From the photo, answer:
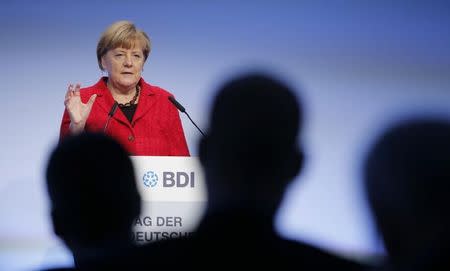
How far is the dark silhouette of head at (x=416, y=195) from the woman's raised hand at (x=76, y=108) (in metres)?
1.02

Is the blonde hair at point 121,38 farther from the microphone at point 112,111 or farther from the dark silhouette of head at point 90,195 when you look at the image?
the dark silhouette of head at point 90,195

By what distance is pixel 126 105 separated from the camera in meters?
2.47

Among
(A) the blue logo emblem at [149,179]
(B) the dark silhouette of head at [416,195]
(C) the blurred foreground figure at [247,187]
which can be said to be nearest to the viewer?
(B) the dark silhouette of head at [416,195]

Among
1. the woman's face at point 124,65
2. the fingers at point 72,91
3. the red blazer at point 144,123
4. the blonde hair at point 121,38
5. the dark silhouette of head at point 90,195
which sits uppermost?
the blonde hair at point 121,38

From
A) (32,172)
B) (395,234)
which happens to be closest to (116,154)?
(32,172)

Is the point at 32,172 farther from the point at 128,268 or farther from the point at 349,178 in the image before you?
the point at 349,178

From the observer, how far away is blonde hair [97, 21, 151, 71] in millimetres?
2480

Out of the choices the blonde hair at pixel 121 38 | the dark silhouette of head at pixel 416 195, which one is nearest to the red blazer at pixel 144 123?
the blonde hair at pixel 121 38

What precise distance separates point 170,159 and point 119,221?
29 cm

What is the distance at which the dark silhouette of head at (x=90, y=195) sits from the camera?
236cm

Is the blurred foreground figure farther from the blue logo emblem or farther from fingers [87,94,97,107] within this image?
fingers [87,94,97,107]

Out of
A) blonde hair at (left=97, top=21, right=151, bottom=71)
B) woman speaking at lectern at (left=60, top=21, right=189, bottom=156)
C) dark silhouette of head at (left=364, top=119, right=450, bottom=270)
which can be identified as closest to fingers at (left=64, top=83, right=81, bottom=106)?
woman speaking at lectern at (left=60, top=21, right=189, bottom=156)

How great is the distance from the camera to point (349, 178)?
2.47 m

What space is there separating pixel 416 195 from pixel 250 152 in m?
0.59
